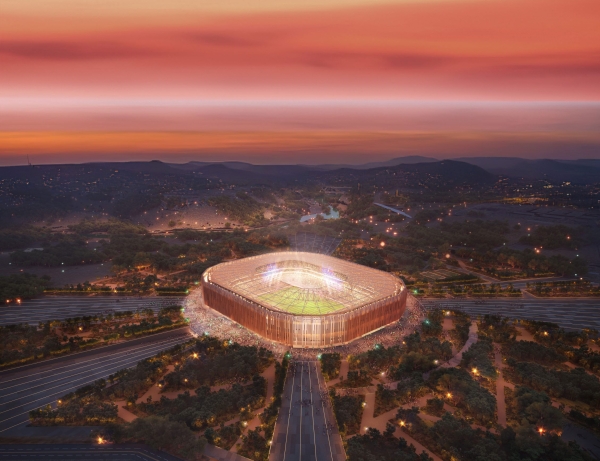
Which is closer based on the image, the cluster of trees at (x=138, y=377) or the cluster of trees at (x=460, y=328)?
the cluster of trees at (x=138, y=377)

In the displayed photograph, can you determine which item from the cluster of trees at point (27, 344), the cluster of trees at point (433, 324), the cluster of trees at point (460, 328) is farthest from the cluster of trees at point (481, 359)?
the cluster of trees at point (27, 344)

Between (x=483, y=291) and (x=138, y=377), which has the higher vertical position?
(x=483, y=291)

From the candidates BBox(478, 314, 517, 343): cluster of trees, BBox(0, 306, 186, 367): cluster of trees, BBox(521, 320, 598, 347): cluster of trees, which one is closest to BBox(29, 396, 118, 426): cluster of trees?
BBox(0, 306, 186, 367): cluster of trees

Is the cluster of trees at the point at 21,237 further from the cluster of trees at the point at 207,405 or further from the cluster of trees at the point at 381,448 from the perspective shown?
the cluster of trees at the point at 381,448

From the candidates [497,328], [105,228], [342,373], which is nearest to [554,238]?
[497,328]

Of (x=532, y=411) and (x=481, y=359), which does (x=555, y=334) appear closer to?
(x=481, y=359)

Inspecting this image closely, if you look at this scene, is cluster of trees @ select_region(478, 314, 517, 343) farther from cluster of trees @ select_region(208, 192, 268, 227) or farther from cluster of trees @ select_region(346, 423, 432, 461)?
cluster of trees @ select_region(208, 192, 268, 227)
